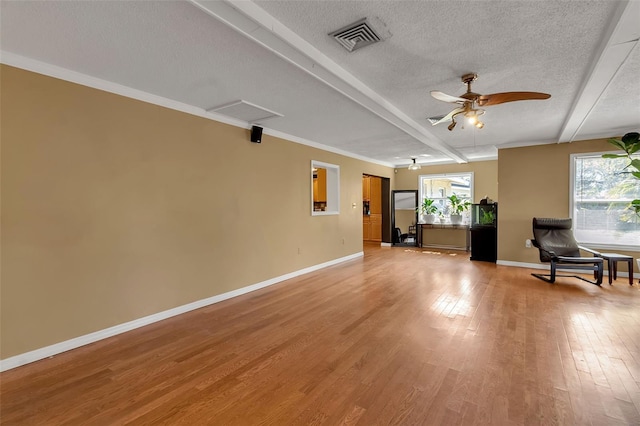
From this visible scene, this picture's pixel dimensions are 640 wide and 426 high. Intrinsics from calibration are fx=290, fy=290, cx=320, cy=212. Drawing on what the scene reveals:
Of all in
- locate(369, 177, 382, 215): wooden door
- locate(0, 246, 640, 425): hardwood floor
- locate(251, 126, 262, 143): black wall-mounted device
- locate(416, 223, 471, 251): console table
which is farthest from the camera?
locate(369, 177, 382, 215): wooden door

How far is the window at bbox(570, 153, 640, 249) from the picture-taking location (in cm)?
514

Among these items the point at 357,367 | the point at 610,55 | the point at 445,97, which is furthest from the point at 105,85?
the point at 610,55

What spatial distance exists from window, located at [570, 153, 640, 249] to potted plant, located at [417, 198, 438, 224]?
11.0ft

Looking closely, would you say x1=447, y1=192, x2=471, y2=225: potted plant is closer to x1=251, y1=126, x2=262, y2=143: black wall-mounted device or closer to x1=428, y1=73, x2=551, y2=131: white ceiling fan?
x1=428, y1=73, x2=551, y2=131: white ceiling fan

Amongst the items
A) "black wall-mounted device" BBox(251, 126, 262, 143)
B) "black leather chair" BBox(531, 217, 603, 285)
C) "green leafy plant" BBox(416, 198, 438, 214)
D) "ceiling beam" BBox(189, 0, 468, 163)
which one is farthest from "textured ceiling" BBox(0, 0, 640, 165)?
"green leafy plant" BBox(416, 198, 438, 214)

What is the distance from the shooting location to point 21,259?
2.46 meters

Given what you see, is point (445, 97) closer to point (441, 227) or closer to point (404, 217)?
point (441, 227)

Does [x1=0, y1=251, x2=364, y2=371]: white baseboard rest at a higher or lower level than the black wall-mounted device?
lower

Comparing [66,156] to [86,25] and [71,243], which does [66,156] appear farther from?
[86,25]

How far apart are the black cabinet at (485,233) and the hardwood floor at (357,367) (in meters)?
2.66

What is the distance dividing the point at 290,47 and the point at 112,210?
240cm

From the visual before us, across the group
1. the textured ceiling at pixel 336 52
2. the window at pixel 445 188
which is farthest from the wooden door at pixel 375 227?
the textured ceiling at pixel 336 52

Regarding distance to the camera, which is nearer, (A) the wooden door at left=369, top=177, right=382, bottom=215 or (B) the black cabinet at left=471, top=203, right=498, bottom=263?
(B) the black cabinet at left=471, top=203, right=498, bottom=263

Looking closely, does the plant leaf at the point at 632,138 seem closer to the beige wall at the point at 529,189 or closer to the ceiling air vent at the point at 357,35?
the beige wall at the point at 529,189
